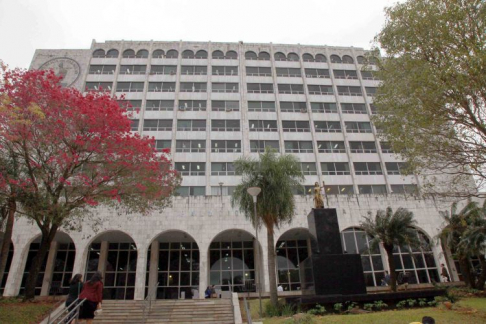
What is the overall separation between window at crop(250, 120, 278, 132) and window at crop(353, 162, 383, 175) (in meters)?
10.5

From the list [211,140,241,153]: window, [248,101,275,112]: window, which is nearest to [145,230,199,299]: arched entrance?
[211,140,241,153]: window

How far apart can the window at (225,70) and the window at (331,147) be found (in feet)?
48.4

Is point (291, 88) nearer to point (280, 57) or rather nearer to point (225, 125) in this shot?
point (280, 57)

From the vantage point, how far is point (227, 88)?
136ft

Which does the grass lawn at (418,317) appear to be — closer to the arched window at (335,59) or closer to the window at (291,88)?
the window at (291,88)

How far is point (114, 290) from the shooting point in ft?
90.5

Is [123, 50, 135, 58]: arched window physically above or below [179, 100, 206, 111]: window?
above

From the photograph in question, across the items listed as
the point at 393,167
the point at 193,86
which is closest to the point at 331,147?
the point at 393,167

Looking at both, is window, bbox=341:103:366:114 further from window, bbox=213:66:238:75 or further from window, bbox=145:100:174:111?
window, bbox=145:100:174:111

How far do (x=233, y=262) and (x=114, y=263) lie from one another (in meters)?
10.5

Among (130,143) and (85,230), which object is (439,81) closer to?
(130,143)

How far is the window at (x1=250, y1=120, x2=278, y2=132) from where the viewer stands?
38891 mm

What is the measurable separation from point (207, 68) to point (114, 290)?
1122 inches

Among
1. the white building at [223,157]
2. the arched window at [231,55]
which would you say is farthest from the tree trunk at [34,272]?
the arched window at [231,55]
